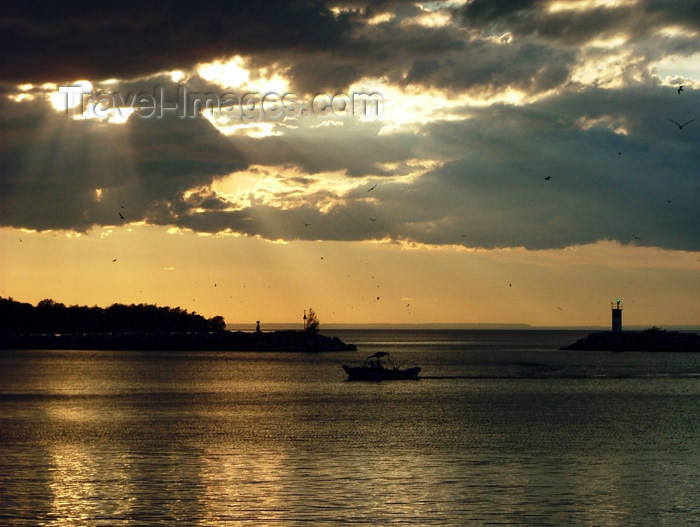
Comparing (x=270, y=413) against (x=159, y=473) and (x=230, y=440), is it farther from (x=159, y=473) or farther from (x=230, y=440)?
(x=159, y=473)

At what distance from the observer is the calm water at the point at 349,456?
105 ft

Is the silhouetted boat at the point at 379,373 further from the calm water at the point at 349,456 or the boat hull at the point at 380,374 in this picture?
the calm water at the point at 349,456

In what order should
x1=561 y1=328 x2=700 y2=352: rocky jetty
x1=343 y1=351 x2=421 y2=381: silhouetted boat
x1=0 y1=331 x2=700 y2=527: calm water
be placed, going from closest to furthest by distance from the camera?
x1=0 y1=331 x2=700 y2=527: calm water, x1=343 y1=351 x2=421 y2=381: silhouetted boat, x1=561 y1=328 x2=700 y2=352: rocky jetty

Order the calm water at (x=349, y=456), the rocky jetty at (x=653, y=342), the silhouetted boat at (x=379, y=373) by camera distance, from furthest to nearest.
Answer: the rocky jetty at (x=653, y=342)
the silhouetted boat at (x=379, y=373)
the calm water at (x=349, y=456)

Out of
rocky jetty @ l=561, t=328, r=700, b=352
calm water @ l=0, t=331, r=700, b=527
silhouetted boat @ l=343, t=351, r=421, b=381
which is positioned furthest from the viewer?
rocky jetty @ l=561, t=328, r=700, b=352

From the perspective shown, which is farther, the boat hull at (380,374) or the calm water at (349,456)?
the boat hull at (380,374)

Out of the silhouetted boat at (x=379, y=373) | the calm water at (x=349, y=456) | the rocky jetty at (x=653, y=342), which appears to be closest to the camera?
the calm water at (x=349, y=456)

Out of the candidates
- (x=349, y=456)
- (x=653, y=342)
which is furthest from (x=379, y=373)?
(x=653, y=342)

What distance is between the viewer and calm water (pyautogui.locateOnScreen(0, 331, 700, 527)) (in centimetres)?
3191

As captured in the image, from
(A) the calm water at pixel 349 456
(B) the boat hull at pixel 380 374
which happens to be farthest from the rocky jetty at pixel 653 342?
(A) the calm water at pixel 349 456

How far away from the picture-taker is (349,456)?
4403 cm

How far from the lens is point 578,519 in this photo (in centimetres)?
3098

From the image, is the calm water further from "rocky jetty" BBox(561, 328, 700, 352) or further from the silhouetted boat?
"rocky jetty" BBox(561, 328, 700, 352)

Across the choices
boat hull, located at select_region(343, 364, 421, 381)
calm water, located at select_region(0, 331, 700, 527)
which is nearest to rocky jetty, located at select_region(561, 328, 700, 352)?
boat hull, located at select_region(343, 364, 421, 381)
